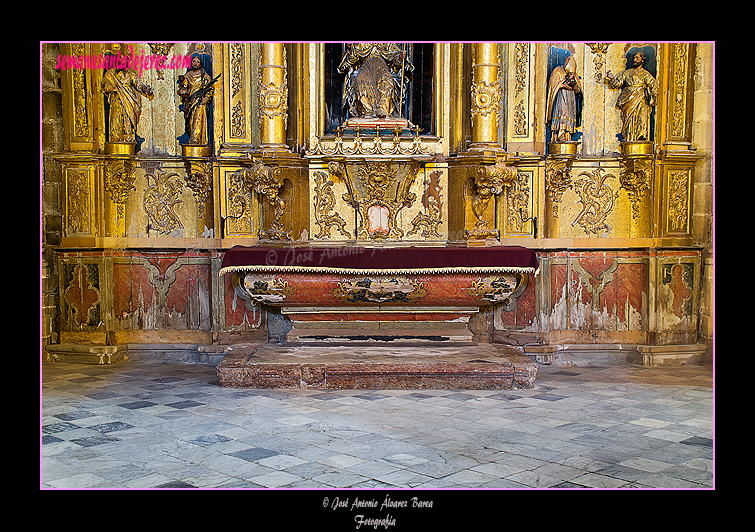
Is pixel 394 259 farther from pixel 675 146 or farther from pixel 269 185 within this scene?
pixel 675 146

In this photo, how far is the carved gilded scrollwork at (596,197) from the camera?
800 centimetres

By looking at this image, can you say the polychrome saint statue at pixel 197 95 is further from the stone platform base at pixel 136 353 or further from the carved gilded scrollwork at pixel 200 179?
the stone platform base at pixel 136 353

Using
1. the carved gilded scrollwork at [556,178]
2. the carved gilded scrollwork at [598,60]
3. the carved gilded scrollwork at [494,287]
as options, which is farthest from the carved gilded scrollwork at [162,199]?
the carved gilded scrollwork at [598,60]

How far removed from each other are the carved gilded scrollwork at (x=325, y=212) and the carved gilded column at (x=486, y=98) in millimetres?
1623

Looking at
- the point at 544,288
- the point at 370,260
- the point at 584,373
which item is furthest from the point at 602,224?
the point at 370,260

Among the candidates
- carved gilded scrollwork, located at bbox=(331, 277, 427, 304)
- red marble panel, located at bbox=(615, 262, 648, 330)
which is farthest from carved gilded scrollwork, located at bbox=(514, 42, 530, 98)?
carved gilded scrollwork, located at bbox=(331, 277, 427, 304)

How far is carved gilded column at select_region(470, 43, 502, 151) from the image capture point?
759 centimetres

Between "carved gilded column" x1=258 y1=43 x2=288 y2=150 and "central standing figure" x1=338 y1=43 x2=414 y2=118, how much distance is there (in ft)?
2.40

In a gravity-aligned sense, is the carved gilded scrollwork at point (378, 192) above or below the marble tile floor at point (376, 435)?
above

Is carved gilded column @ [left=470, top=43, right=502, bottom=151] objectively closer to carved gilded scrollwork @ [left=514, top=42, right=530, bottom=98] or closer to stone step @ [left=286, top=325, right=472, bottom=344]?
carved gilded scrollwork @ [left=514, top=42, right=530, bottom=98]

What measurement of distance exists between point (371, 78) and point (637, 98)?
2918 mm

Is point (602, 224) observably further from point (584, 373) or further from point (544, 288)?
point (584, 373)

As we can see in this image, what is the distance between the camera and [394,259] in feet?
23.0

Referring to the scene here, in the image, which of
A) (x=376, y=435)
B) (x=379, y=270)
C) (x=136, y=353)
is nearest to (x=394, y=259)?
(x=379, y=270)
